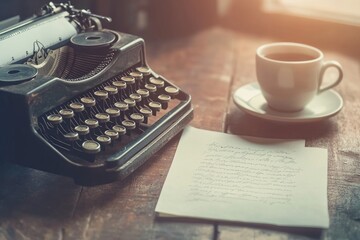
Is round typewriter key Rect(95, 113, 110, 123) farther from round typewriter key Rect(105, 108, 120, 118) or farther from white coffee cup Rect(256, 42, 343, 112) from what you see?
white coffee cup Rect(256, 42, 343, 112)

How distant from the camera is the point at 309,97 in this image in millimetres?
1278

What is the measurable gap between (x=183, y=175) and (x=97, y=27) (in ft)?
1.34

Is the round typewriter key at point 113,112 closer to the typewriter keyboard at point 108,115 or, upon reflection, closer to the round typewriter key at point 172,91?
the typewriter keyboard at point 108,115

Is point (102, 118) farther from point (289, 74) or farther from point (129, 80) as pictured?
point (289, 74)

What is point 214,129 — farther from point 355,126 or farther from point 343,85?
point 343,85

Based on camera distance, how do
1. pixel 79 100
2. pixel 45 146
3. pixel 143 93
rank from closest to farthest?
pixel 45 146, pixel 79 100, pixel 143 93

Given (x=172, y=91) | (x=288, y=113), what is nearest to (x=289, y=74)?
(x=288, y=113)

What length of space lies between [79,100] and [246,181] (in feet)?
1.11

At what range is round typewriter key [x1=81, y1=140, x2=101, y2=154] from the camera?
3.37 ft

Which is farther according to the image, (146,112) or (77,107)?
(146,112)

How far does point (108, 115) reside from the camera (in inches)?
44.0

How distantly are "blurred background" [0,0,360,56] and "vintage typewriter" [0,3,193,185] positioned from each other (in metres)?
0.46

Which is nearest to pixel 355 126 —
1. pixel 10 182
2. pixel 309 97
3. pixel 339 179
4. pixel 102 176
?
pixel 309 97

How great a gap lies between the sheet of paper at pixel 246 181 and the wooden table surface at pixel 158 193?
0.06ft
